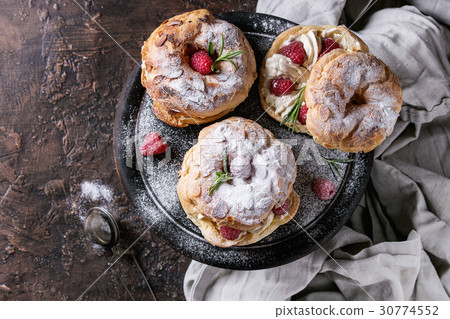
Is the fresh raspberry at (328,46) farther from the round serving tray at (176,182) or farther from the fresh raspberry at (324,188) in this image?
the fresh raspberry at (324,188)

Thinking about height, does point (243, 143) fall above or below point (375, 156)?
above

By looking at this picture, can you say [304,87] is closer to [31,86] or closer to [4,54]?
[31,86]

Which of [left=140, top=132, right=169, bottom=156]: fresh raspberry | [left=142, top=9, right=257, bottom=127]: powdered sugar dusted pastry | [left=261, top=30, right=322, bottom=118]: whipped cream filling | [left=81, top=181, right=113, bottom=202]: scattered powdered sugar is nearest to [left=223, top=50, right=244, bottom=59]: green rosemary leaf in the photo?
[left=142, top=9, right=257, bottom=127]: powdered sugar dusted pastry

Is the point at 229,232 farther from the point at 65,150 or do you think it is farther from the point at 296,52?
the point at 65,150

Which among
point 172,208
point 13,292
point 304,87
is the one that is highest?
point 304,87

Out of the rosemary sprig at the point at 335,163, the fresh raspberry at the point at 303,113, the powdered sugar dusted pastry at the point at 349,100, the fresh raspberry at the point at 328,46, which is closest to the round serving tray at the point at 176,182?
the rosemary sprig at the point at 335,163

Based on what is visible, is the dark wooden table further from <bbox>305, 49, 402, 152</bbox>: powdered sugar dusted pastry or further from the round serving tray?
<bbox>305, 49, 402, 152</bbox>: powdered sugar dusted pastry

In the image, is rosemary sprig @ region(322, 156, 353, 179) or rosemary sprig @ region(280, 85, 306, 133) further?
rosemary sprig @ region(322, 156, 353, 179)

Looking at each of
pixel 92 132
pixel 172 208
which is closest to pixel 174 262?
pixel 172 208
